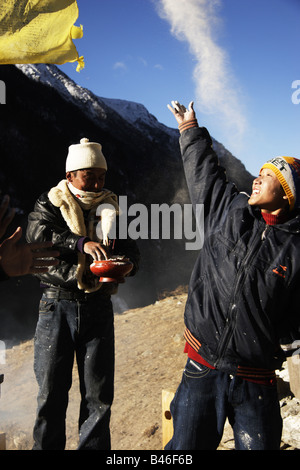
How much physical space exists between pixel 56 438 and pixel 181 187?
82.6 feet

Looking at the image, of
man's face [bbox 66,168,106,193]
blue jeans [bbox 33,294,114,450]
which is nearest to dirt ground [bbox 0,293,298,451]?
blue jeans [bbox 33,294,114,450]

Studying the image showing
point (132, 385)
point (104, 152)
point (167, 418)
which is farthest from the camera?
point (104, 152)

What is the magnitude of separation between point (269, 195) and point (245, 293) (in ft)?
1.66

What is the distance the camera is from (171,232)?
26203 mm

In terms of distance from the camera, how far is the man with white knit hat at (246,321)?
172 cm

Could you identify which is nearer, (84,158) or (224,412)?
(224,412)

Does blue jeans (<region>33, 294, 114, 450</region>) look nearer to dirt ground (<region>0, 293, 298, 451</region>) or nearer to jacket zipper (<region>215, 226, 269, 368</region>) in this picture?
dirt ground (<region>0, 293, 298, 451</region>)

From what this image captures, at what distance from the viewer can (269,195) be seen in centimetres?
184

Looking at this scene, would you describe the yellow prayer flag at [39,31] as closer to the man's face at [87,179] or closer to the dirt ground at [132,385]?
the man's face at [87,179]

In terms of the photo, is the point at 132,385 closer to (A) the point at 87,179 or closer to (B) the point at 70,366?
(B) the point at 70,366

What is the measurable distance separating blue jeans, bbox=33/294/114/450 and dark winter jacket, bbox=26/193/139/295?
14cm

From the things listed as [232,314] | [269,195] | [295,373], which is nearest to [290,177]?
[269,195]

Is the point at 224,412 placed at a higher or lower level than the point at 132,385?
higher

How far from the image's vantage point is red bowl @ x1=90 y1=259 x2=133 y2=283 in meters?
2.11
